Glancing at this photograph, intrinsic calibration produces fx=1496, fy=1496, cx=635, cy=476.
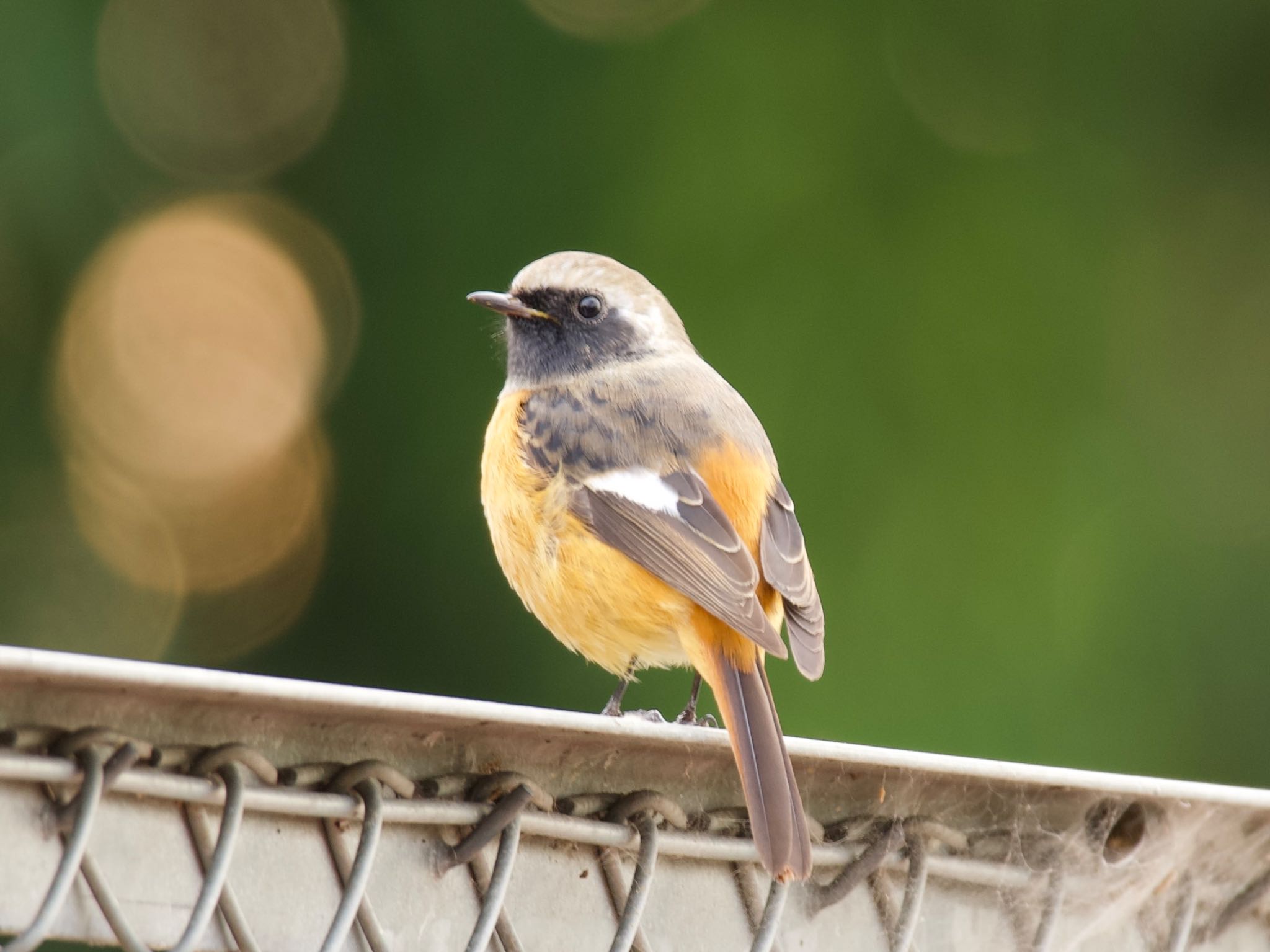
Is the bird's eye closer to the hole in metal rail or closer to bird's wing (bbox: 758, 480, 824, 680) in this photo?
bird's wing (bbox: 758, 480, 824, 680)

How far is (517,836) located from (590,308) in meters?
2.55

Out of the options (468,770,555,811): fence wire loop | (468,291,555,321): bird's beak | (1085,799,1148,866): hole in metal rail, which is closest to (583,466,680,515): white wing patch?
(468,291,555,321): bird's beak

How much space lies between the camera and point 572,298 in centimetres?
379

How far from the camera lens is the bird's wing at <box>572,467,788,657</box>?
2.64 metres

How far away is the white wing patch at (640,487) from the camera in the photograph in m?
2.98

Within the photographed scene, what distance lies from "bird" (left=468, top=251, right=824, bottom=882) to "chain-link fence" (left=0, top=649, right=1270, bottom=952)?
0.56 meters

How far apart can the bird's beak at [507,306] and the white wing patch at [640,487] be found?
75 cm

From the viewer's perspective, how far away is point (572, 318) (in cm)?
377

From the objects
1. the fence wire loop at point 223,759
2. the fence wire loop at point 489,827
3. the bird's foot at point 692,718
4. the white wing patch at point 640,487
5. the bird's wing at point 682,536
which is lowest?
the bird's foot at point 692,718

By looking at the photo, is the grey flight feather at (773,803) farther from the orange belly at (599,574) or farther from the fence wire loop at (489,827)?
the orange belly at (599,574)

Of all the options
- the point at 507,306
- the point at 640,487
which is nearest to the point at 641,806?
the point at 640,487

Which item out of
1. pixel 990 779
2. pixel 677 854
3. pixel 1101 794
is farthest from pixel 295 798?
pixel 1101 794

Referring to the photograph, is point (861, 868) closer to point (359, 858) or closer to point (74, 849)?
point (359, 858)

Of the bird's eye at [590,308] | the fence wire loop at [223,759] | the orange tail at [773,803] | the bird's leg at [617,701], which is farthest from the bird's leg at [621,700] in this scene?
the fence wire loop at [223,759]
